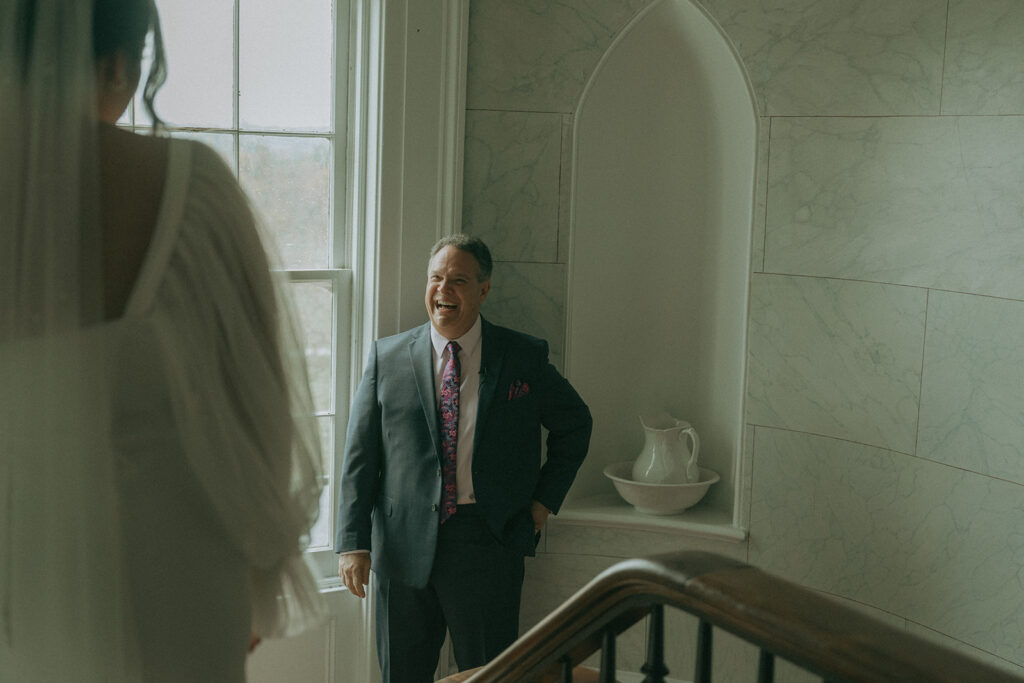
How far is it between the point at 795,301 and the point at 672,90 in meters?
1.00

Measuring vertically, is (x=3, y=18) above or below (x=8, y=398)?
above

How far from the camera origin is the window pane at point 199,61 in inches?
124

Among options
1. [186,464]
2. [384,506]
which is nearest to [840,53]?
[384,506]

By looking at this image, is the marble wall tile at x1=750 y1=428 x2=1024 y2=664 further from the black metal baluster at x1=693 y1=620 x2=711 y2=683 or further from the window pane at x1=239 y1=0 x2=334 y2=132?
the black metal baluster at x1=693 y1=620 x2=711 y2=683

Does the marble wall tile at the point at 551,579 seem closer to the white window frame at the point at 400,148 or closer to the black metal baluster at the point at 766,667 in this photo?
the white window frame at the point at 400,148

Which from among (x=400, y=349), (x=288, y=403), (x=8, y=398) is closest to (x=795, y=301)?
(x=400, y=349)

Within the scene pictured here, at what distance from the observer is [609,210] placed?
3.88 metres

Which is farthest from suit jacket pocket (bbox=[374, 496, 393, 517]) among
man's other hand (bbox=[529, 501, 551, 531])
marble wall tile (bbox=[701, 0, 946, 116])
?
marble wall tile (bbox=[701, 0, 946, 116])

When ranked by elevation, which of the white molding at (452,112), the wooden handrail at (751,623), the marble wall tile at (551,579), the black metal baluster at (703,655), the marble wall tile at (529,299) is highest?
the white molding at (452,112)

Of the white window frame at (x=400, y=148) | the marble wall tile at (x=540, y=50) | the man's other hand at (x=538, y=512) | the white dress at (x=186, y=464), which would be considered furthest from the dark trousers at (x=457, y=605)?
the white dress at (x=186, y=464)

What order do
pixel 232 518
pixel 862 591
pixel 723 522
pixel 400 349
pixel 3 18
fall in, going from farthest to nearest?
pixel 723 522, pixel 862 591, pixel 400 349, pixel 232 518, pixel 3 18

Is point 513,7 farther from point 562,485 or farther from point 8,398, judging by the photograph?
point 8,398

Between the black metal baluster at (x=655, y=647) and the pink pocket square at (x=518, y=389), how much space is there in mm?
2123

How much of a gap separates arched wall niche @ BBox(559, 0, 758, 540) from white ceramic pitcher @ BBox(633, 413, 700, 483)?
159mm
